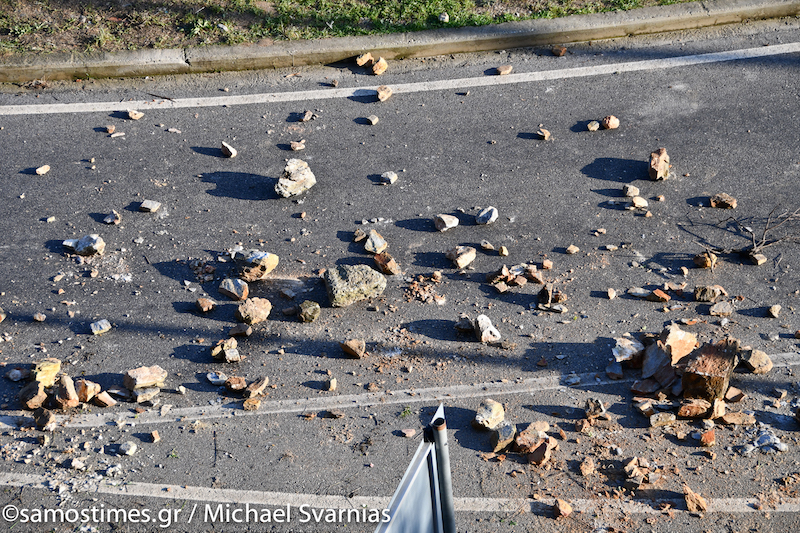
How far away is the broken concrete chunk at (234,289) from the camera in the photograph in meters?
5.22

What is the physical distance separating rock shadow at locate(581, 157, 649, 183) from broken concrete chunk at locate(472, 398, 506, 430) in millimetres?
2604

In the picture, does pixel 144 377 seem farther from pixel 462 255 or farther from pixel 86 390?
pixel 462 255

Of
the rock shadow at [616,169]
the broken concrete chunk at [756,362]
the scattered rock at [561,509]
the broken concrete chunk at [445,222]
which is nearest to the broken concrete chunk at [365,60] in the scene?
the broken concrete chunk at [445,222]

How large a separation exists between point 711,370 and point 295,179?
3568 mm

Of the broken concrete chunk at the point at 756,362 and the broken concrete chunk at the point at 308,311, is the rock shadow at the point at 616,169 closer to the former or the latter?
the broken concrete chunk at the point at 756,362

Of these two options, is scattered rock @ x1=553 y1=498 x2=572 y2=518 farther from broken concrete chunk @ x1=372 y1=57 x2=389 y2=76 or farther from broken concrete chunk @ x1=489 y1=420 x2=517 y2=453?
broken concrete chunk @ x1=372 y1=57 x2=389 y2=76

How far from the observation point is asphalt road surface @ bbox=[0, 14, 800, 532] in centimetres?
411

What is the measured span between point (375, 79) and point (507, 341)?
345cm

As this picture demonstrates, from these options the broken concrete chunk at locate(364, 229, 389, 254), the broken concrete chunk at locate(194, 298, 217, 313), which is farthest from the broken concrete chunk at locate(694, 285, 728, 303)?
the broken concrete chunk at locate(194, 298, 217, 313)

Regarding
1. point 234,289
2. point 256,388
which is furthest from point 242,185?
point 256,388

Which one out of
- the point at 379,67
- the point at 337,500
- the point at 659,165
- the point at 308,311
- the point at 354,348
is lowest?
the point at 337,500

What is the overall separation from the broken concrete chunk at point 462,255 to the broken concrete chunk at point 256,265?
1.37 meters

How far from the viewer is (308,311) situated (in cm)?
508

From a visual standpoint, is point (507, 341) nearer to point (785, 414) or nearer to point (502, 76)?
point (785, 414)
